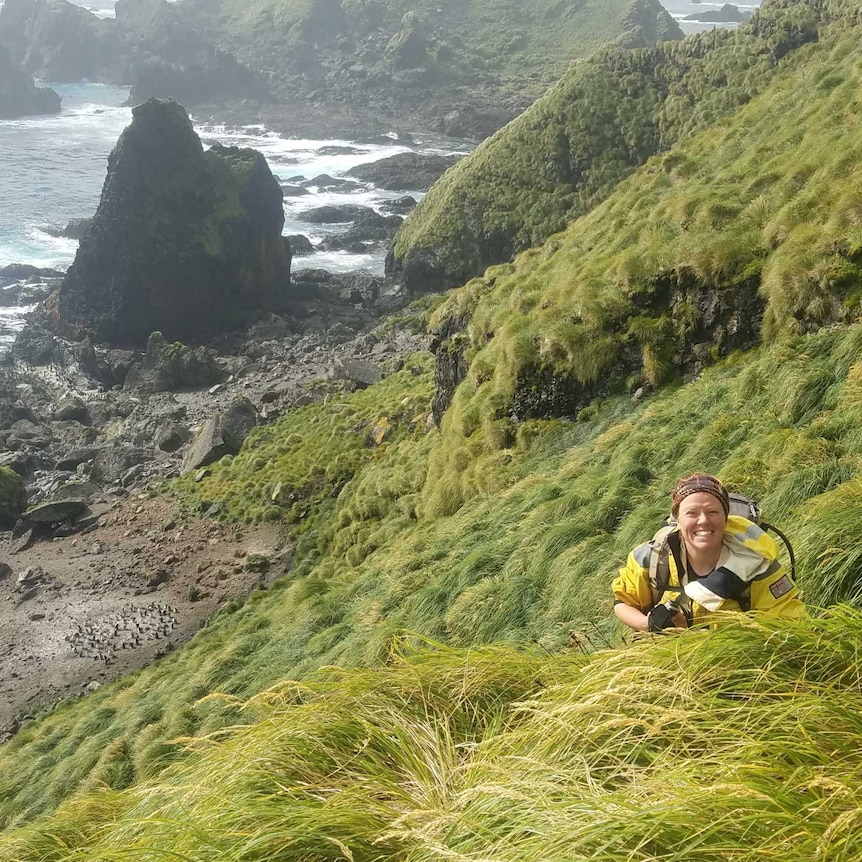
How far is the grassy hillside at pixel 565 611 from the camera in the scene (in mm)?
2773

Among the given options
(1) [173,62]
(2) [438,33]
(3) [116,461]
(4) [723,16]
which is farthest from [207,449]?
(4) [723,16]

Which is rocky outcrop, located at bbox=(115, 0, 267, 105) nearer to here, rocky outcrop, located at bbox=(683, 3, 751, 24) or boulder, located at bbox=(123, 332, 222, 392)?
boulder, located at bbox=(123, 332, 222, 392)

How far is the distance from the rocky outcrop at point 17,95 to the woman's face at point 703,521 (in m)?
155

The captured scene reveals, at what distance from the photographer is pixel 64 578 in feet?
85.9

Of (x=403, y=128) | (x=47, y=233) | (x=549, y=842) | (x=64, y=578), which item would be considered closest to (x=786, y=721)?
(x=549, y=842)

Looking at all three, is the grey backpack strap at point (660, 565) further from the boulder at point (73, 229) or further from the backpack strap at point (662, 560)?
the boulder at point (73, 229)

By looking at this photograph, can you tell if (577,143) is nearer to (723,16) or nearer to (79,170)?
(79,170)

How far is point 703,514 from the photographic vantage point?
3.82 meters

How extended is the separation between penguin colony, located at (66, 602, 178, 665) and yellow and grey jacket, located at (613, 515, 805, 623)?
1983 centimetres

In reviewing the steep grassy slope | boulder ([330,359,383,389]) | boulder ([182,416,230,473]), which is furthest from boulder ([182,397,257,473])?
the steep grassy slope

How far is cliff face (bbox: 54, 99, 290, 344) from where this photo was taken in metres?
53.8

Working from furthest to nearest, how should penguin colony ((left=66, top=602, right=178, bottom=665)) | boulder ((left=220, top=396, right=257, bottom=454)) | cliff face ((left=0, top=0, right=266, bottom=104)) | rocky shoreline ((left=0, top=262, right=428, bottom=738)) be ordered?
cliff face ((left=0, top=0, right=266, bottom=104))
boulder ((left=220, top=396, right=257, bottom=454))
rocky shoreline ((left=0, top=262, right=428, bottom=738))
penguin colony ((left=66, top=602, right=178, bottom=665))

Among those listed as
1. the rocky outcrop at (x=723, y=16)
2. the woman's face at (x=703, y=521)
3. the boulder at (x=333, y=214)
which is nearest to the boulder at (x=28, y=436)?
the boulder at (x=333, y=214)

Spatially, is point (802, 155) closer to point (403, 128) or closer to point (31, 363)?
point (31, 363)
